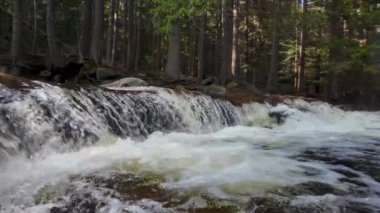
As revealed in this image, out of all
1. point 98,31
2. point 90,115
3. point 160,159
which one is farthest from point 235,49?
point 160,159

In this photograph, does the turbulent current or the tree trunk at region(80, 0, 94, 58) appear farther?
the tree trunk at region(80, 0, 94, 58)

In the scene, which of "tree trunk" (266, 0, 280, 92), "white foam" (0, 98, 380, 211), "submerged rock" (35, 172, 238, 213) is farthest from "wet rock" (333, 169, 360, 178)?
"tree trunk" (266, 0, 280, 92)

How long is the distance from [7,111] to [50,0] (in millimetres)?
8336

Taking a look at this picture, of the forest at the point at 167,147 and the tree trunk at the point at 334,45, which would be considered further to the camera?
the tree trunk at the point at 334,45

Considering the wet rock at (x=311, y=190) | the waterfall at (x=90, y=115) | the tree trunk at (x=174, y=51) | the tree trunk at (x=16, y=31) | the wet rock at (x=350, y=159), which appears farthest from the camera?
the tree trunk at (x=174, y=51)

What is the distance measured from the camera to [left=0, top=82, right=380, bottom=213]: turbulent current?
4.01 meters

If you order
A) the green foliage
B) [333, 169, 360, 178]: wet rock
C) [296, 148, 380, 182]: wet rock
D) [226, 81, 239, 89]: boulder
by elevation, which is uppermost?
the green foliage

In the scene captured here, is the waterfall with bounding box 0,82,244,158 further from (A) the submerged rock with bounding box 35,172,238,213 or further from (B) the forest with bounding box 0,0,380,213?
(A) the submerged rock with bounding box 35,172,238,213

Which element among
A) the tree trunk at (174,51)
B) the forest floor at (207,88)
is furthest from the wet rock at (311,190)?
the tree trunk at (174,51)

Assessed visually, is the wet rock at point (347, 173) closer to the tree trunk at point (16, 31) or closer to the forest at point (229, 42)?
the forest at point (229, 42)

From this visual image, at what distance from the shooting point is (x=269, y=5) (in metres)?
20.9

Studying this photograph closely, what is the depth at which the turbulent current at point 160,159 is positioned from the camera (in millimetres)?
4012

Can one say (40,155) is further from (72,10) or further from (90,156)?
(72,10)

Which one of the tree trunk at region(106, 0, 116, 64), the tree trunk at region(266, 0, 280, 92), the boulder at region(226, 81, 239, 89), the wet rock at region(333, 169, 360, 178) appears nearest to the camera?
the wet rock at region(333, 169, 360, 178)
